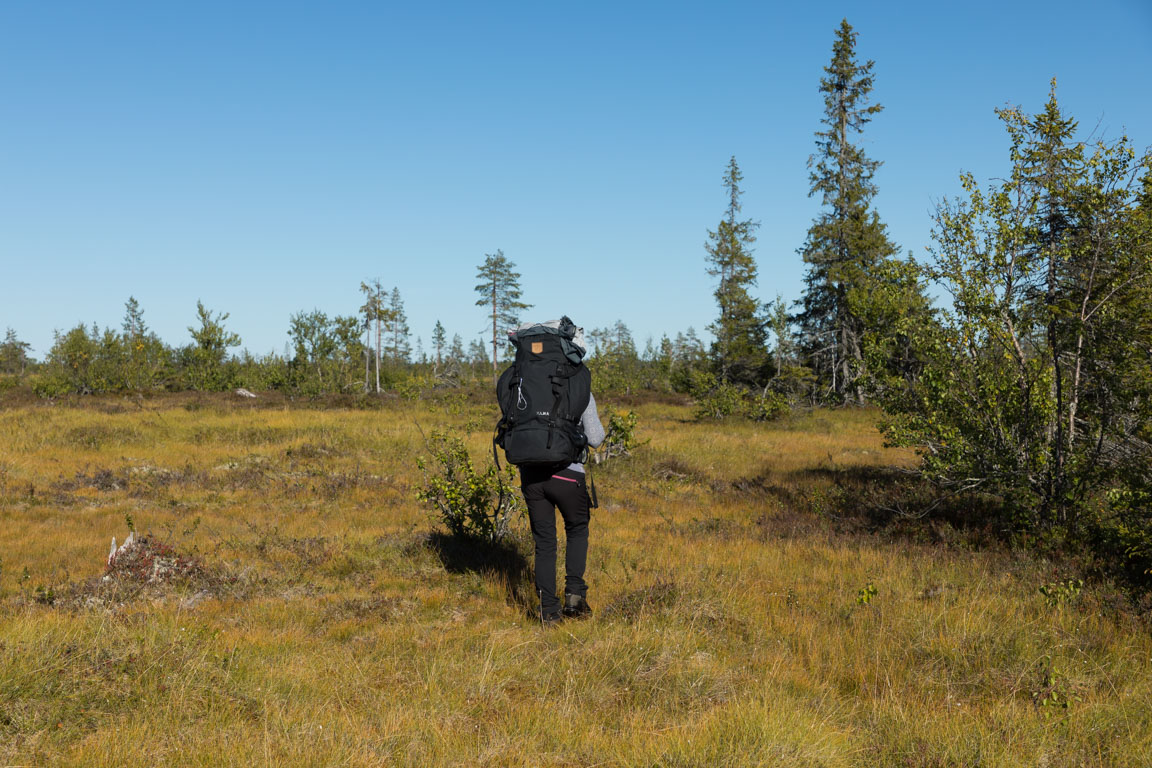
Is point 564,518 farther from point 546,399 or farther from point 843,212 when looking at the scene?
point 843,212

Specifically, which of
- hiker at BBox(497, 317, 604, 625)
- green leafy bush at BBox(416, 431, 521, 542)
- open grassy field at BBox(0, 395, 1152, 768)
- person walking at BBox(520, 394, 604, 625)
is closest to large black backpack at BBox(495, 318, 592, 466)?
hiker at BBox(497, 317, 604, 625)

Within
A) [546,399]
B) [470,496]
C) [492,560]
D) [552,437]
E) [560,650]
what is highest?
[546,399]

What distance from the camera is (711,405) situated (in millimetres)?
26094

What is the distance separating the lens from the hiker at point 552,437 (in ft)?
15.3

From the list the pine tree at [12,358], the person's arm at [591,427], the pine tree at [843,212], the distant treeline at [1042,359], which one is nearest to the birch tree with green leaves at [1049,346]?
the distant treeline at [1042,359]

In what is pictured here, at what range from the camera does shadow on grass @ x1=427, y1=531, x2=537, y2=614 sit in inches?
233

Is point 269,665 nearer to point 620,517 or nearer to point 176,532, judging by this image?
point 176,532

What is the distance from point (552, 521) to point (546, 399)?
0.98 m

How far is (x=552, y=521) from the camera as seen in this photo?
4.95 m

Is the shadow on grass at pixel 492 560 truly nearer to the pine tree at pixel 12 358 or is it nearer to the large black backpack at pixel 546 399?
the large black backpack at pixel 546 399

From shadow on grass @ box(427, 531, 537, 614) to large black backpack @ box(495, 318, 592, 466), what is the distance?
64.4 inches

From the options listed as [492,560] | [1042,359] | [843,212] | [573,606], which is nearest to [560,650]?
[573,606]

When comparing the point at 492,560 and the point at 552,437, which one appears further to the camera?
the point at 492,560

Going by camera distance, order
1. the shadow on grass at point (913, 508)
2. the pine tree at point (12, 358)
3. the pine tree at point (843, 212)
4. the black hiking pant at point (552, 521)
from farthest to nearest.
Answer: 1. the pine tree at point (12, 358)
2. the pine tree at point (843, 212)
3. the shadow on grass at point (913, 508)
4. the black hiking pant at point (552, 521)
